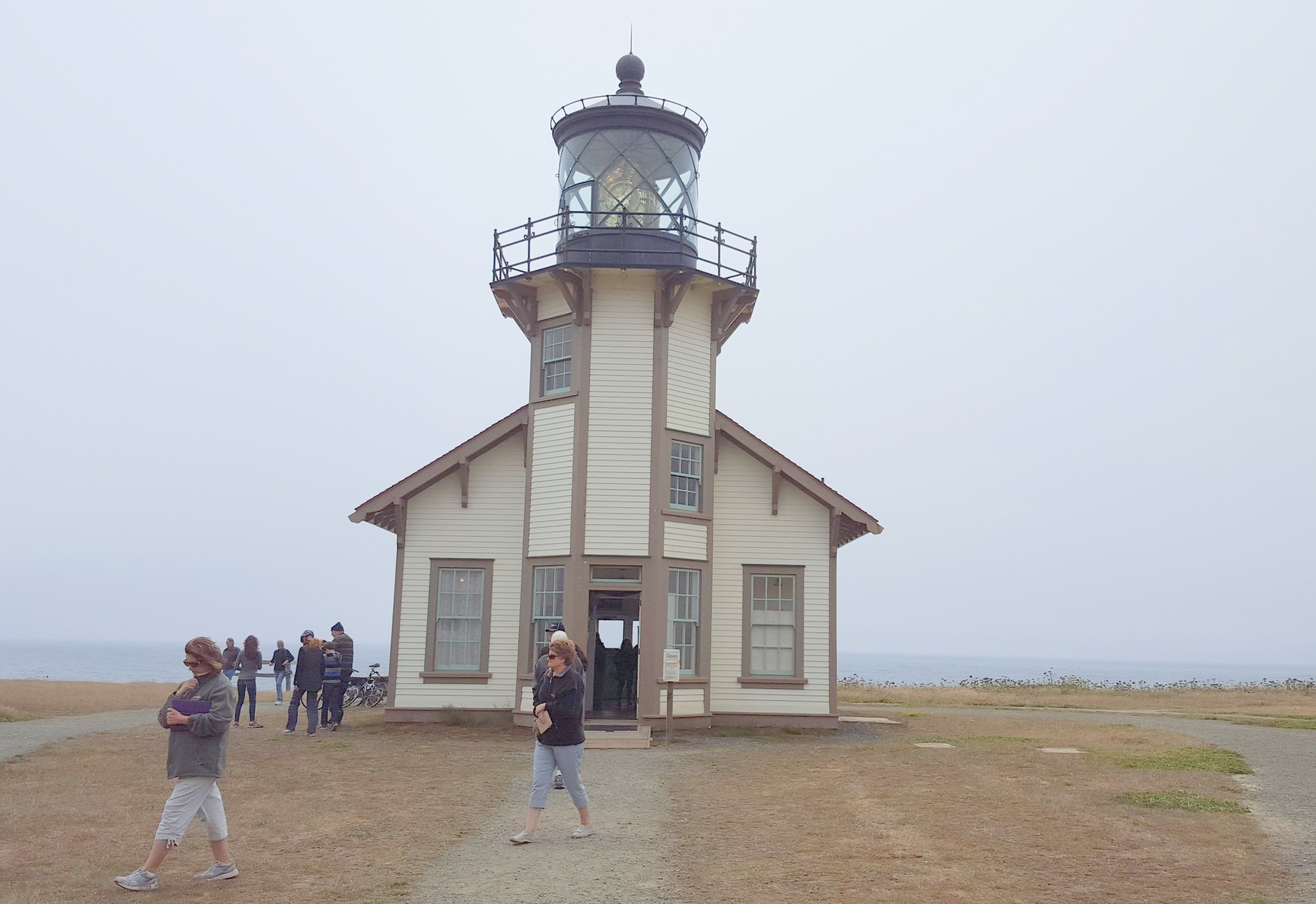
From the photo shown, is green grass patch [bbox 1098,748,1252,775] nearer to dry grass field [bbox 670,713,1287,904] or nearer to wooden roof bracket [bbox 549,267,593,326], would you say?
dry grass field [bbox 670,713,1287,904]

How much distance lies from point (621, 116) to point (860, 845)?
14.3m

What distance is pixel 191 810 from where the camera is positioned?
7.55 m

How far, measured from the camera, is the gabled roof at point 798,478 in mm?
20312

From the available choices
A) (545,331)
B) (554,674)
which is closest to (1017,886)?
(554,674)

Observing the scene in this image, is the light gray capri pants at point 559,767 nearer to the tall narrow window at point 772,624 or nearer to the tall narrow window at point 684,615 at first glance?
the tall narrow window at point 684,615

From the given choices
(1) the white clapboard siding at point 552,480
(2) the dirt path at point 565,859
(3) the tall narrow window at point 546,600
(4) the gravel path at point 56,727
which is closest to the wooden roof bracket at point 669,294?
(1) the white clapboard siding at point 552,480

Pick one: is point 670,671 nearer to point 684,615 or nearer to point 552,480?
point 684,615

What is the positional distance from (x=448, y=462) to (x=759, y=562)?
19.6 feet

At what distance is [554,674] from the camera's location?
9.30m

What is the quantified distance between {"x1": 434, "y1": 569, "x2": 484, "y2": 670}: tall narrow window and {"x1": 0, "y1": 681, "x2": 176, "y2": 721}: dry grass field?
856 centimetres

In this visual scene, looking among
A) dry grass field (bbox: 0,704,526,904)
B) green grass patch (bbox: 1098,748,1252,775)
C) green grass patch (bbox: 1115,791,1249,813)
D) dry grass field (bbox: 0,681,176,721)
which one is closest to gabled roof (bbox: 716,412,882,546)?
green grass patch (bbox: 1098,748,1252,775)

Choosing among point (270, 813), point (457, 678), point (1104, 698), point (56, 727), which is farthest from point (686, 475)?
point (1104, 698)

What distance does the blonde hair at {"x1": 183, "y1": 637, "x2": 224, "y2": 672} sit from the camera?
7.68 metres

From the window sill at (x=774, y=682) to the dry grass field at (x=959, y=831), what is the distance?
142 inches
